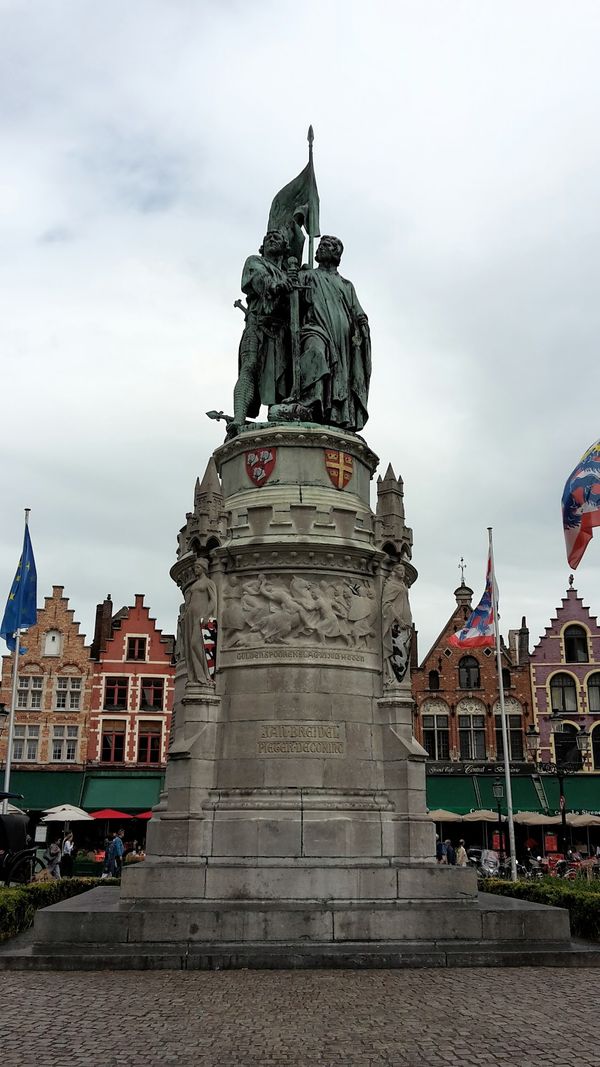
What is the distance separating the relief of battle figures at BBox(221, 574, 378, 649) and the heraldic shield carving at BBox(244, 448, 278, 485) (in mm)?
2410

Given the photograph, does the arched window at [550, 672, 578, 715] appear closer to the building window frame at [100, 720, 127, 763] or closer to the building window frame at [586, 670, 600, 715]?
the building window frame at [586, 670, 600, 715]

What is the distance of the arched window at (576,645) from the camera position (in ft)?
180

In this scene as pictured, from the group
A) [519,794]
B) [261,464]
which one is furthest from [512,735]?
[261,464]

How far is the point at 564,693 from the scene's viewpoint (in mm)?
54438

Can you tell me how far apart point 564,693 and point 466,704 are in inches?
228

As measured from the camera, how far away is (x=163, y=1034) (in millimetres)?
9961

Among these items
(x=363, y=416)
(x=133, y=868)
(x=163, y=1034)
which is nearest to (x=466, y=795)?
(x=363, y=416)

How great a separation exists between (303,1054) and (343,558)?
32.4 ft

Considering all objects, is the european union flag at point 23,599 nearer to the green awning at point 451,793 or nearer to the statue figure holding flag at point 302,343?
the statue figure holding flag at point 302,343

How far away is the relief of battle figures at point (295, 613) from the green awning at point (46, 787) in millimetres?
Answer: 36199

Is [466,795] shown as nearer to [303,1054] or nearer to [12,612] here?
[12,612]

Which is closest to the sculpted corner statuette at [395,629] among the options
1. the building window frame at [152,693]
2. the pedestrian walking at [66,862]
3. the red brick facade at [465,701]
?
the pedestrian walking at [66,862]

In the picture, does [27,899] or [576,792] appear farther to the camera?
[576,792]

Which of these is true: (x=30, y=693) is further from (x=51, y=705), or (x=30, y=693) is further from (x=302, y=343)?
(x=302, y=343)
